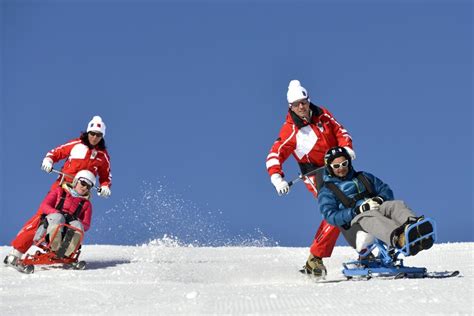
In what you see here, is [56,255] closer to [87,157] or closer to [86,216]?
[86,216]

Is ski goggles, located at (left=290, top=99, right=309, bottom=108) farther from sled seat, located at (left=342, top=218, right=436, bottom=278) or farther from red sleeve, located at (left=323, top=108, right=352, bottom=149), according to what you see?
sled seat, located at (left=342, top=218, right=436, bottom=278)

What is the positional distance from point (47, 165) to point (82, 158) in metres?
0.51

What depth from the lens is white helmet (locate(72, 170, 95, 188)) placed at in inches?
376

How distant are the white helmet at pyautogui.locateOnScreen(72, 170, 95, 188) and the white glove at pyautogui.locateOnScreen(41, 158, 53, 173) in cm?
46

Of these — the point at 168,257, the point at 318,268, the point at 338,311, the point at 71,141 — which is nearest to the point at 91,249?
the point at 168,257

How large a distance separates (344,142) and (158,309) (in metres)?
4.23

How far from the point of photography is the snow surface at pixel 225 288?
14.7 ft

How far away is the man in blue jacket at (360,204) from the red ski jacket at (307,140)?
1028 mm

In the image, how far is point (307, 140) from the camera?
830cm

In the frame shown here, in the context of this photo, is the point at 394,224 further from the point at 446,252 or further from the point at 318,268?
the point at 446,252

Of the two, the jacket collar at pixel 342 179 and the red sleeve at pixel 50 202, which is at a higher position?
the red sleeve at pixel 50 202

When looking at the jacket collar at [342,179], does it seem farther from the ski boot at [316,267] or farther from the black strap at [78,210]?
the black strap at [78,210]

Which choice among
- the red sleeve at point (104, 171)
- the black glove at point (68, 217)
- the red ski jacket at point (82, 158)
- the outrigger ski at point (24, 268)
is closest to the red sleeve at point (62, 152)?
the red ski jacket at point (82, 158)

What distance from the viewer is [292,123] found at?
8.37 meters
